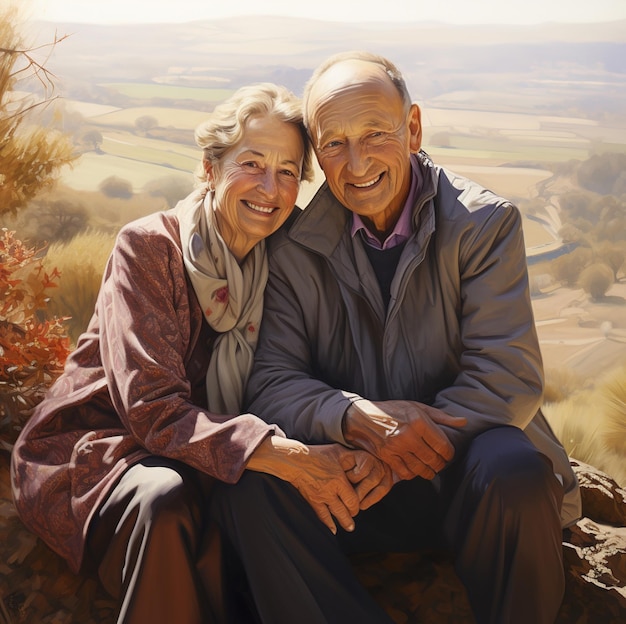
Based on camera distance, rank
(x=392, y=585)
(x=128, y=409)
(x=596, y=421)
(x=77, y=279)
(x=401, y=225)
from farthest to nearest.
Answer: (x=77, y=279), (x=596, y=421), (x=392, y=585), (x=401, y=225), (x=128, y=409)

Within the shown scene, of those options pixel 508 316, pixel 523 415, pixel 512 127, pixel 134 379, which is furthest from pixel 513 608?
pixel 512 127

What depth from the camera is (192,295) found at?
97.3 inches

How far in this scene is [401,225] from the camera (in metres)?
2.54

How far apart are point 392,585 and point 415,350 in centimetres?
78

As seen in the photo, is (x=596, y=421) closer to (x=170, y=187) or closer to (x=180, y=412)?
(x=180, y=412)

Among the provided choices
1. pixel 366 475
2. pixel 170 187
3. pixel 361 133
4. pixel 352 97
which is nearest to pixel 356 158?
pixel 361 133

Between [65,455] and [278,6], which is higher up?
[278,6]

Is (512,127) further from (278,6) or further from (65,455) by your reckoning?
(65,455)

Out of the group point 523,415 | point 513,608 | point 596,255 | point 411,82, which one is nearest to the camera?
point 513,608

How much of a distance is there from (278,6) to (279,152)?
2.19 meters

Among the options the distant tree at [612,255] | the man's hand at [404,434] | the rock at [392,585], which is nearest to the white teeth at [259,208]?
the man's hand at [404,434]

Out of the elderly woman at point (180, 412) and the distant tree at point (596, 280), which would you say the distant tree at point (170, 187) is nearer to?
the elderly woman at point (180, 412)

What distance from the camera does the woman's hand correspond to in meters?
2.20

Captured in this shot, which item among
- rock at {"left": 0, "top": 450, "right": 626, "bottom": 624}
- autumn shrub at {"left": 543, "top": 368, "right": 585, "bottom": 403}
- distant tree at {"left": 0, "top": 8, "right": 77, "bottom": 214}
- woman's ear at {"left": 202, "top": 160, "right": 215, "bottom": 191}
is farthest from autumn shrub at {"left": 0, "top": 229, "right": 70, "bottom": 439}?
autumn shrub at {"left": 543, "top": 368, "right": 585, "bottom": 403}
